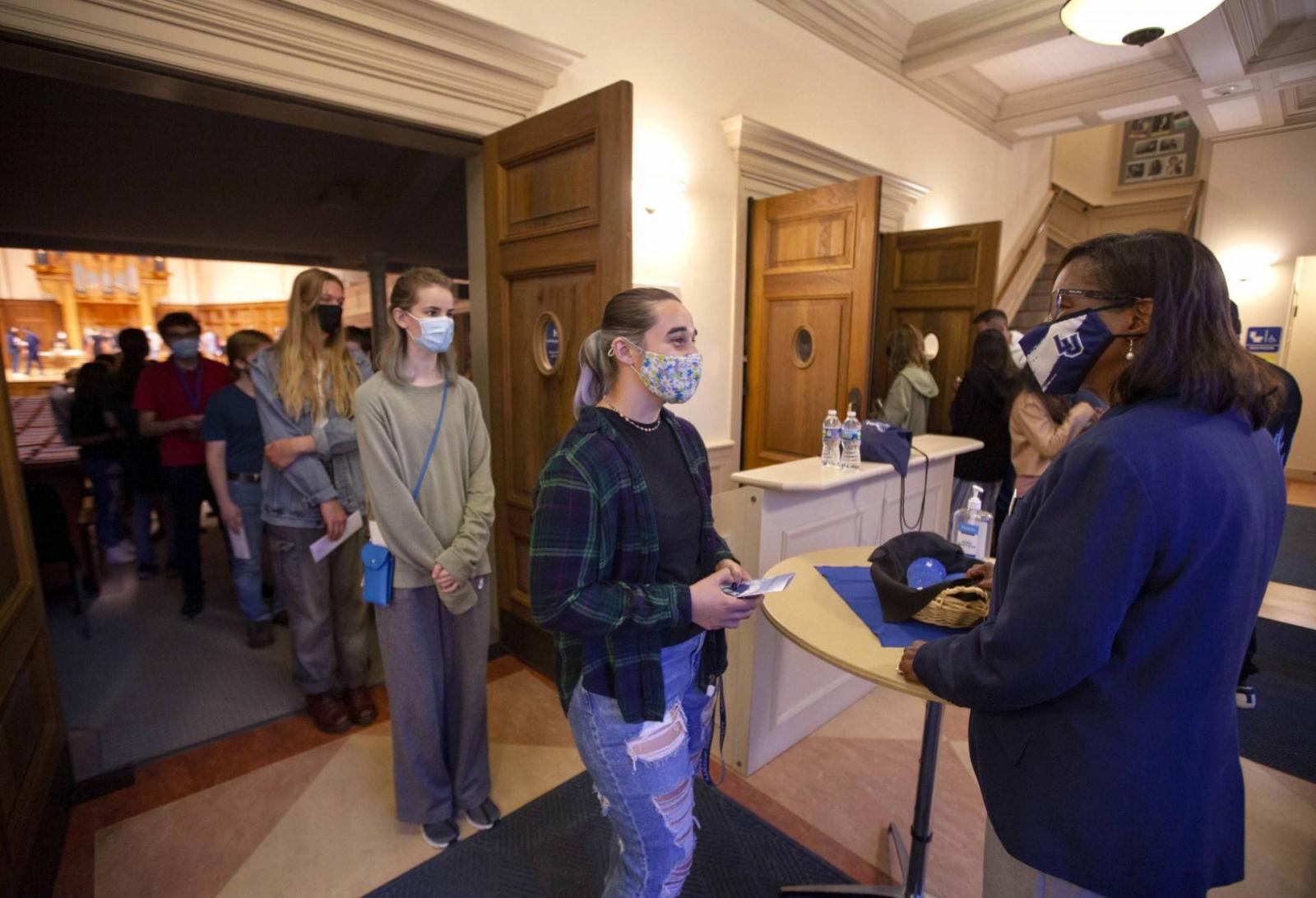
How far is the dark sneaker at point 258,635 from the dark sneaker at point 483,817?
1.78m

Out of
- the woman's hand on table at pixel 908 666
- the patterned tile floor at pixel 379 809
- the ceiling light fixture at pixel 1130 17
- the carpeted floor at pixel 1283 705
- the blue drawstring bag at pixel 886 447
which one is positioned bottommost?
the patterned tile floor at pixel 379 809

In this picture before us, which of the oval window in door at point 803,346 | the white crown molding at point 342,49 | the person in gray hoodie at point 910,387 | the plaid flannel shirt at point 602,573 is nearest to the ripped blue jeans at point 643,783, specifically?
the plaid flannel shirt at point 602,573

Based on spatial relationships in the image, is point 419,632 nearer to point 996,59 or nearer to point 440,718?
point 440,718

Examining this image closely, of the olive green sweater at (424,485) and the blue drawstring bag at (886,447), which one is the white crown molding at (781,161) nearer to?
the blue drawstring bag at (886,447)

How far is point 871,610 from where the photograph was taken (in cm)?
164

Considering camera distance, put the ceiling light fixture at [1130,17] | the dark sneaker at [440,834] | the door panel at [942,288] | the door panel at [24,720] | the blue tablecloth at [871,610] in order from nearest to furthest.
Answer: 1. the blue tablecloth at [871,610]
2. the door panel at [24,720]
3. the dark sneaker at [440,834]
4. the ceiling light fixture at [1130,17]
5. the door panel at [942,288]

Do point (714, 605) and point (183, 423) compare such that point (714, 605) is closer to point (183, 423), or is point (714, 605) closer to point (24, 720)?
point (24, 720)

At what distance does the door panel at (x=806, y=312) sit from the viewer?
3.46 metres

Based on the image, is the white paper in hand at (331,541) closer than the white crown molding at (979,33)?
Yes

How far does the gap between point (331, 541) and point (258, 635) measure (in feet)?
4.29

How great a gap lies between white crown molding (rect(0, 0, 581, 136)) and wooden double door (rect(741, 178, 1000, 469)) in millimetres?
1564

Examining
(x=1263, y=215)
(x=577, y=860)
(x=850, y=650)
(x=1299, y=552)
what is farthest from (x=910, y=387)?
(x=1263, y=215)

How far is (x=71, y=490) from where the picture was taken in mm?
3564

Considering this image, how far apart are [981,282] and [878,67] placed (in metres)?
1.72
